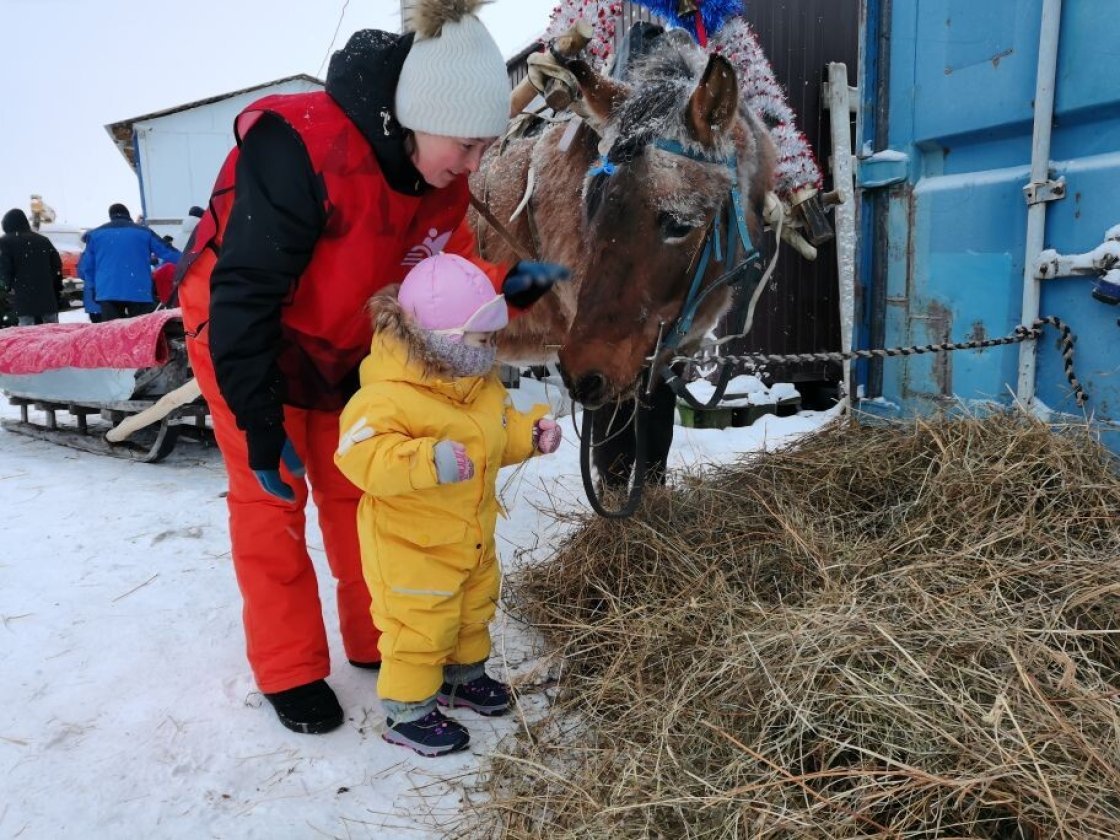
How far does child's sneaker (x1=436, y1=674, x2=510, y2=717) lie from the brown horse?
0.84 m

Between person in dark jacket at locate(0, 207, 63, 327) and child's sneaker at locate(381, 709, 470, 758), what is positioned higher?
person in dark jacket at locate(0, 207, 63, 327)

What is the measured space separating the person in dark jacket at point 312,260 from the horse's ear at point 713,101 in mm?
702

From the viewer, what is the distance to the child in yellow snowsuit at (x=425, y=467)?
71.4 inches

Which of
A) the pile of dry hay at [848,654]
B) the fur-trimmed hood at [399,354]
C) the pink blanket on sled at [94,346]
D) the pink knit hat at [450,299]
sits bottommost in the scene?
the pile of dry hay at [848,654]

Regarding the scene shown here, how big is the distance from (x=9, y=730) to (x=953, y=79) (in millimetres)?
3637

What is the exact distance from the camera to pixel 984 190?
2.71 m

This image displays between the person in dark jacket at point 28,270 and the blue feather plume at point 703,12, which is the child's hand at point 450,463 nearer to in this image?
the blue feather plume at point 703,12

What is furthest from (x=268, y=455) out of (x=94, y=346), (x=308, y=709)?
(x=94, y=346)

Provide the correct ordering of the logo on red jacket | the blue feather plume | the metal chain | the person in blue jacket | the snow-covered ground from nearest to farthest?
the snow-covered ground
the logo on red jacket
the metal chain
the blue feather plume
the person in blue jacket

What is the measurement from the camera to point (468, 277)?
190 cm

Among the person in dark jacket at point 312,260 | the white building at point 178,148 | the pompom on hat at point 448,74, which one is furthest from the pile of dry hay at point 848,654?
the white building at point 178,148

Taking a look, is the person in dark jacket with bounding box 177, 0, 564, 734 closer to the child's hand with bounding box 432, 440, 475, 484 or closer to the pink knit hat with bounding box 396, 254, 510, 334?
the pink knit hat with bounding box 396, 254, 510, 334

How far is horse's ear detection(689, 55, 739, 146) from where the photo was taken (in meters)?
2.29

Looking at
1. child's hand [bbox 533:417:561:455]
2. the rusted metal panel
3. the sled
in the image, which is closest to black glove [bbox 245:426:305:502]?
child's hand [bbox 533:417:561:455]
